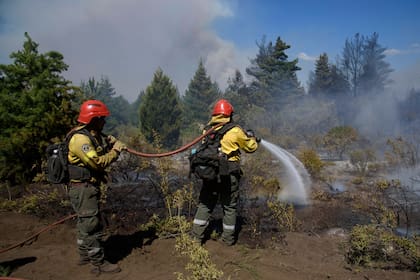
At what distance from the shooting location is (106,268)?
148 inches

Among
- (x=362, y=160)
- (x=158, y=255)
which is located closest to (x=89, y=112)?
(x=158, y=255)

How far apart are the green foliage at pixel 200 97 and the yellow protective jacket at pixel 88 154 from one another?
35.9 meters

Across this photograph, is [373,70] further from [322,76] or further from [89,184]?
[89,184]

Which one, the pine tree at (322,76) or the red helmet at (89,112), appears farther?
the pine tree at (322,76)

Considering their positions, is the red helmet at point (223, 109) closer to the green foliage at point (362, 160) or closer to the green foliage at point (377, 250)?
the green foliage at point (377, 250)

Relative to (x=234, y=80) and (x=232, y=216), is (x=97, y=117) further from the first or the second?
(x=234, y=80)

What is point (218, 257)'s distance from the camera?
4.20 metres

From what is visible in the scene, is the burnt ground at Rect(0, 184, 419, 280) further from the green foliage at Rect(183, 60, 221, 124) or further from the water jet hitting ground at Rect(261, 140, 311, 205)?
the green foliage at Rect(183, 60, 221, 124)

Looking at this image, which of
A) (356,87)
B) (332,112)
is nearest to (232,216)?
(332,112)

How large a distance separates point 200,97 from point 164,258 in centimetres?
3849

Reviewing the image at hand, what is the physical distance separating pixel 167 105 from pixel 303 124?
519 inches

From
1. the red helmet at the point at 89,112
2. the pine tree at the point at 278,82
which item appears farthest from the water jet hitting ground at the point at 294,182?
the pine tree at the point at 278,82

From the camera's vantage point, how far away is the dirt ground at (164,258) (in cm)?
371

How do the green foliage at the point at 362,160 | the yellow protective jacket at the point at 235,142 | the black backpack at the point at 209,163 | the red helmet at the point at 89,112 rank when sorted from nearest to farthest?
the red helmet at the point at 89,112 < the black backpack at the point at 209,163 < the yellow protective jacket at the point at 235,142 < the green foliage at the point at 362,160
